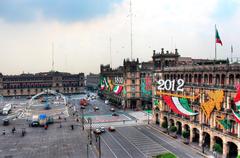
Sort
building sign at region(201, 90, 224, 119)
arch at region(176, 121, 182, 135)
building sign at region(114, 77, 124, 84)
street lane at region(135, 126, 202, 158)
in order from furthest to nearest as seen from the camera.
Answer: building sign at region(114, 77, 124, 84)
arch at region(176, 121, 182, 135)
street lane at region(135, 126, 202, 158)
building sign at region(201, 90, 224, 119)

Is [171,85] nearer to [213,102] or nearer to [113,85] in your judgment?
[213,102]

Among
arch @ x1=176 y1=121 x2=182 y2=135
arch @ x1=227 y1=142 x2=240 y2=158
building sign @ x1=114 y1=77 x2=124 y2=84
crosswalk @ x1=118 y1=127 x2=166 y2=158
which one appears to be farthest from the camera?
building sign @ x1=114 y1=77 x2=124 y2=84

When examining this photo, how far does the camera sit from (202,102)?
6228 centimetres

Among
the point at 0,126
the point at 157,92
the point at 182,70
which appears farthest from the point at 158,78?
the point at 0,126

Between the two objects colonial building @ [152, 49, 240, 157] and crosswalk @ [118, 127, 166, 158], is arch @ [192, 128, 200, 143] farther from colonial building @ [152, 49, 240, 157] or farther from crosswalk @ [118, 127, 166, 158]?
crosswalk @ [118, 127, 166, 158]

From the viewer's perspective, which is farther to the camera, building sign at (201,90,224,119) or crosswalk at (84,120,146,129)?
crosswalk at (84,120,146,129)

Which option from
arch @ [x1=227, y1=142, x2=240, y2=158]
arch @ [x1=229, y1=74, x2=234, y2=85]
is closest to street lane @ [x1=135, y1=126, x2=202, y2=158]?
arch @ [x1=227, y1=142, x2=240, y2=158]

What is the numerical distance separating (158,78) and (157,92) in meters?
5.14

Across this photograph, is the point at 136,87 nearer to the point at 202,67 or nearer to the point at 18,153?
the point at 202,67

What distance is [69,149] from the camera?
6000 cm

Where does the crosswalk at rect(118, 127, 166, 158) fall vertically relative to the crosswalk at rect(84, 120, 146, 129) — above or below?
below

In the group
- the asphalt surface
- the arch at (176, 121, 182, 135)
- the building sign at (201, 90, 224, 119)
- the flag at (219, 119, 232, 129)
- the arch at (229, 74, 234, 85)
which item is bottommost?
the asphalt surface

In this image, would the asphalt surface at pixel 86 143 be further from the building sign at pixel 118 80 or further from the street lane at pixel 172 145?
the building sign at pixel 118 80

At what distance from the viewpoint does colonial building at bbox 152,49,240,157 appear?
176ft
